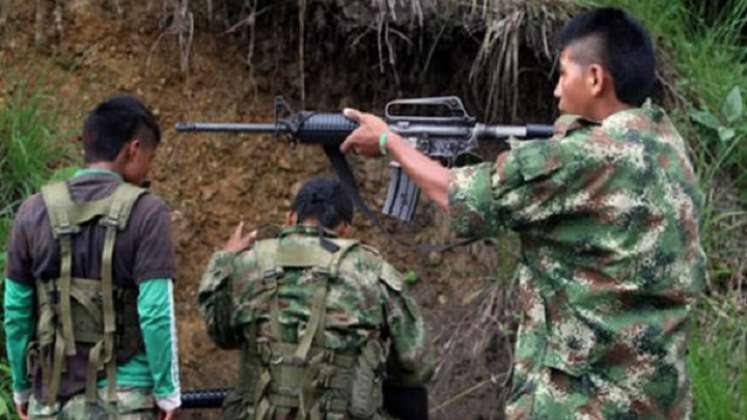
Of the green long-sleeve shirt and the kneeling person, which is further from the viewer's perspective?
the kneeling person

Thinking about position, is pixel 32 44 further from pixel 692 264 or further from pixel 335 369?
pixel 692 264

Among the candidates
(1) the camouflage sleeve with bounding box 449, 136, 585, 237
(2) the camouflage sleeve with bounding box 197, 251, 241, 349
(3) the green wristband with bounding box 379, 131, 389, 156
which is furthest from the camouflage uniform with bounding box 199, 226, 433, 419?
(1) the camouflage sleeve with bounding box 449, 136, 585, 237

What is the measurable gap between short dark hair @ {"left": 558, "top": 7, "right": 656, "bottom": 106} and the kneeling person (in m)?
1.58

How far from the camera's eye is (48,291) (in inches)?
180

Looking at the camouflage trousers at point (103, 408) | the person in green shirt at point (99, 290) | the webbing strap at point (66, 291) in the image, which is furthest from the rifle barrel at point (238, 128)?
the camouflage trousers at point (103, 408)

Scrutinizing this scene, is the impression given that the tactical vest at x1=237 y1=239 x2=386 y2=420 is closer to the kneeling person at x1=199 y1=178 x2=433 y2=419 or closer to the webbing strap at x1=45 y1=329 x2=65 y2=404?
the kneeling person at x1=199 y1=178 x2=433 y2=419

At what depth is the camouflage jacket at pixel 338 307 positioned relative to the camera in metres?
5.13

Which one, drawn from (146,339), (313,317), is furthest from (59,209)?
(313,317)

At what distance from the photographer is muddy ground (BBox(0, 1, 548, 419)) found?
6.58m

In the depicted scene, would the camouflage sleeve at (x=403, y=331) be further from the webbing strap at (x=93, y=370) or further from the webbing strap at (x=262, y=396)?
the webbing strap at (x=93, y=370)

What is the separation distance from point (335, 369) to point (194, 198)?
176 centimetres

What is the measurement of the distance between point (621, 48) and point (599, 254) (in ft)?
1.79

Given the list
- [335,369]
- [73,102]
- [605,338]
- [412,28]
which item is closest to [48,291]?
[335,369]

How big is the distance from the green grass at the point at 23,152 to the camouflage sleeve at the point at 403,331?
1732 millimetres
